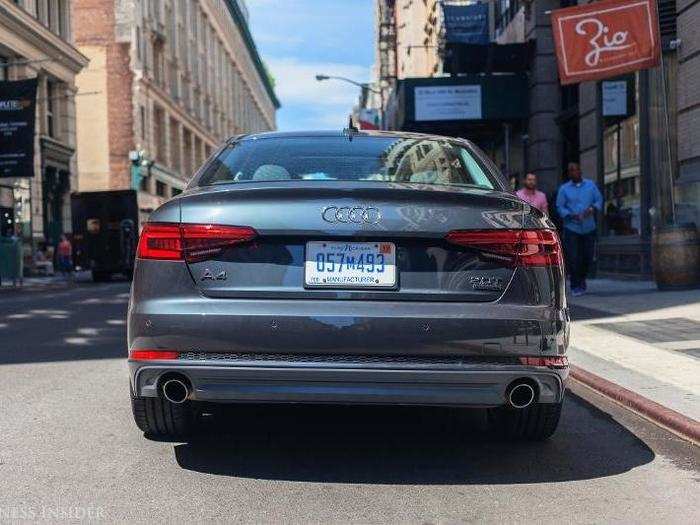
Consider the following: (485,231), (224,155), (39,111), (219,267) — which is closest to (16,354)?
(224,155)

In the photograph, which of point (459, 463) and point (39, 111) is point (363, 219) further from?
point (39, 111)

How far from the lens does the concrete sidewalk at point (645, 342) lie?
624 centimetres

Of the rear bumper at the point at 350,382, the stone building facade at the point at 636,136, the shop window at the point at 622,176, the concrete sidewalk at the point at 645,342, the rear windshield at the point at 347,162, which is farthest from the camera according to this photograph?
the shop window at the point at 622,176

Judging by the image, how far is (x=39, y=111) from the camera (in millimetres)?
36562

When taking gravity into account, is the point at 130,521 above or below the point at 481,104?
below

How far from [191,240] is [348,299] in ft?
2.50

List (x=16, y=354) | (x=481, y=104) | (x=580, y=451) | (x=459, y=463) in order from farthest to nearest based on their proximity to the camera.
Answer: (x=481, y=104), (x=16, y=354), (x=580, y=451), (x=459, y=463)

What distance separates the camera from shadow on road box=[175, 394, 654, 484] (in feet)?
14.2

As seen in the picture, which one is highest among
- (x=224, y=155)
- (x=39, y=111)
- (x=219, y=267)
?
(x=39, y=111)

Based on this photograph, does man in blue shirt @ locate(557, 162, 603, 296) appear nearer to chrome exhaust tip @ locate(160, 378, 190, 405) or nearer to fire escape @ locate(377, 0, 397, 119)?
chrome exhaust tip @ locate(160, 378, 190, 405)

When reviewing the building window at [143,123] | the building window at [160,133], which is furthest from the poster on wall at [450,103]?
the building window at [160,133]

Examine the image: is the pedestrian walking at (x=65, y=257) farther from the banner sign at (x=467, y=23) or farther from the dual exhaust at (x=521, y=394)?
the dual exhaust at (x=521, y=394)

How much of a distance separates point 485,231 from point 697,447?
1.87 metres

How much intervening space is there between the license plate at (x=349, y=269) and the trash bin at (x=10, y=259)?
23.9 metres
